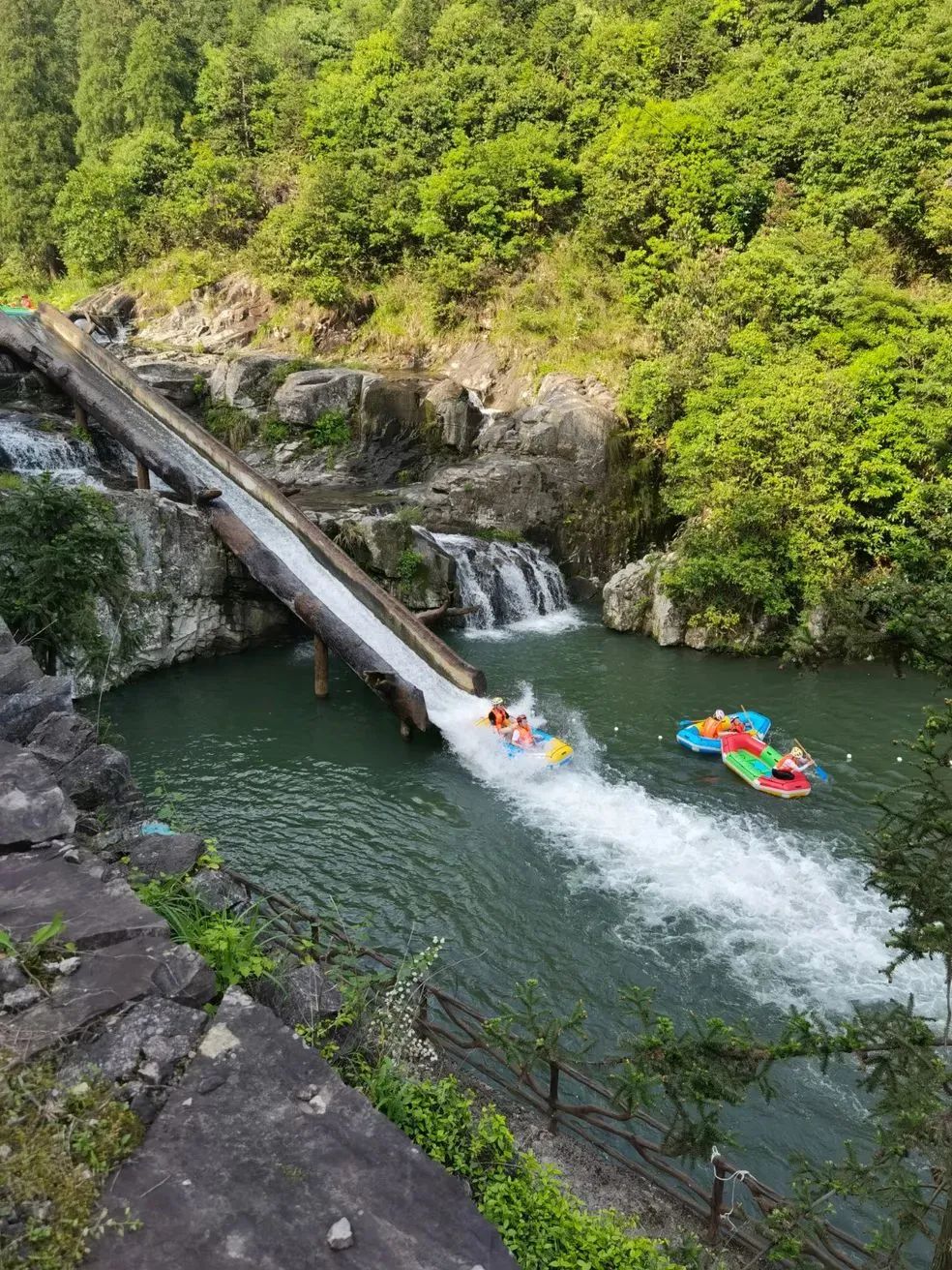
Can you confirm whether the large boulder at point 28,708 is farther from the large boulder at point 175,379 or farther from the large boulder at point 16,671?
the large boulder at point 175,379

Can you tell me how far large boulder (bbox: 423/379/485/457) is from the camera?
91.2 feet

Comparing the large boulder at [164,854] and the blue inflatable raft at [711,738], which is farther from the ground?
the large boulder at [164,854]

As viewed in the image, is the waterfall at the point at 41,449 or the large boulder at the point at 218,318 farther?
the large boulder at the point at 218,318

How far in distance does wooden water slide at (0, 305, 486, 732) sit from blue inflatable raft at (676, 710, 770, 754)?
14.9 feet

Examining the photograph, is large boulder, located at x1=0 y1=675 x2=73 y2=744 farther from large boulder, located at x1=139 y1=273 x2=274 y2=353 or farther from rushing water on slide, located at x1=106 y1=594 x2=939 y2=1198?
large boulder, located at x1=139 y1=273 x2=274 y2=353

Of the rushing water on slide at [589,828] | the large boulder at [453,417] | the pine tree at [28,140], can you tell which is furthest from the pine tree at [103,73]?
the rushing water on slide at [589,828]

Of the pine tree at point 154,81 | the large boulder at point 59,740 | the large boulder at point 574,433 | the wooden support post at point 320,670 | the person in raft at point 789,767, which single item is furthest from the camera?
the pine tree at point 154,81

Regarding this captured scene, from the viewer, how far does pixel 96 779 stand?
6.38 metres

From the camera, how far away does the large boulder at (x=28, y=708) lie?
269 inches

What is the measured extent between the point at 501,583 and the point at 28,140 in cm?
4252

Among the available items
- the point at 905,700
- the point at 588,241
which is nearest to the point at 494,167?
the point at 588,241

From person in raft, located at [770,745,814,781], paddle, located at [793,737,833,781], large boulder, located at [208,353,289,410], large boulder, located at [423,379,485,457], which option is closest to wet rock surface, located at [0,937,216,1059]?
person in raft, located at [770,745,814,781]

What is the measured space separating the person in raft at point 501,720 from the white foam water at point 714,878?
35cm

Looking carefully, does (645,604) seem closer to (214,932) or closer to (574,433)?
(574,433)
